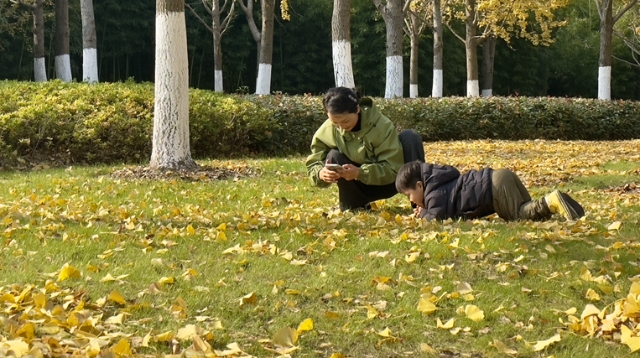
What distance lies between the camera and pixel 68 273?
4719 millimetres

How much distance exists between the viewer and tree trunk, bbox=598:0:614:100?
78.9 feet

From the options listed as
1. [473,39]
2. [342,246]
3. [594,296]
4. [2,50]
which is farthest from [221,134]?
[2,50]

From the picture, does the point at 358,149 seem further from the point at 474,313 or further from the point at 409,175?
the point at 474,313

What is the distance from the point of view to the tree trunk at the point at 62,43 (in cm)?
2153

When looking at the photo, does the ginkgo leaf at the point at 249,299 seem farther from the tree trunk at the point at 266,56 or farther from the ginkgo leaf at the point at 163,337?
the tree trunk at the point at 266,56

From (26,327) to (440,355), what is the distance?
1.85 metres

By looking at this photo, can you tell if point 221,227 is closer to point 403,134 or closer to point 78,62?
point 403,134

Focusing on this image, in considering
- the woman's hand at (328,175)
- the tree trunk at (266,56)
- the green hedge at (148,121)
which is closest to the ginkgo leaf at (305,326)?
the woman's hand at (328,175)

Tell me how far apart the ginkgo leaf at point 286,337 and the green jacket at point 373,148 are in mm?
2863

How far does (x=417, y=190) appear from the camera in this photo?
629cm

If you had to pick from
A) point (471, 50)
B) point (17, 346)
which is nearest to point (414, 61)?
point (471, 50)

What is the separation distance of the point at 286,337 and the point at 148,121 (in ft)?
29.2

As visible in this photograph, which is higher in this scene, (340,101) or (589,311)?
(340,101)

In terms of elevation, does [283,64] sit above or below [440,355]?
above
